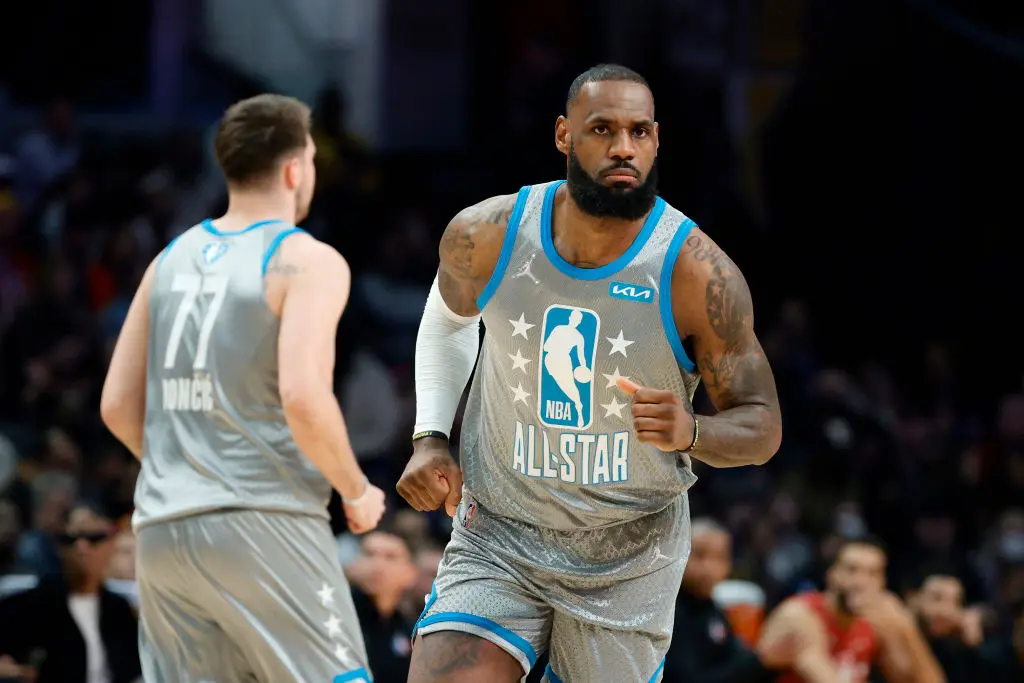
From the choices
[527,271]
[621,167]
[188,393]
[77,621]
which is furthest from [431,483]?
[77,621]

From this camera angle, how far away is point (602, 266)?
381cm

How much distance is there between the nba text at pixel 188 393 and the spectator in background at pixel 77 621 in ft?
5.83

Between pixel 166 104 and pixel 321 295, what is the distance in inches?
345

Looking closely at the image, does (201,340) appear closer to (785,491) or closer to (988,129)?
(785,491)

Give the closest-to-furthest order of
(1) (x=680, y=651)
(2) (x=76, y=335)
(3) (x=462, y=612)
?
1. (3) (x=462, y=612)
2. (1) (x=680, y=651)
3. (2) (x=76, y=335)

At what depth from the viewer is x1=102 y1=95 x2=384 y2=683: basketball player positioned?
14.1 feet

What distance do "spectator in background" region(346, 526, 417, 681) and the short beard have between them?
3.67 metres

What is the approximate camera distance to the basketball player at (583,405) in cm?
373

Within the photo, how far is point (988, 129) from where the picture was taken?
13031 millimetres

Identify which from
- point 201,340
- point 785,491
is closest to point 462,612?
point 201,340

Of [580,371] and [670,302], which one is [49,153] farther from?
[670,302]

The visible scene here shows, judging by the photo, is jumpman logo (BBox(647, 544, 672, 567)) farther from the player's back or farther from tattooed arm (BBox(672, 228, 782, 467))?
the player's back

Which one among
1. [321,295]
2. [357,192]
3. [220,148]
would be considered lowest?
[357,192]

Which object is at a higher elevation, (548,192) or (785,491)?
(548,192)
